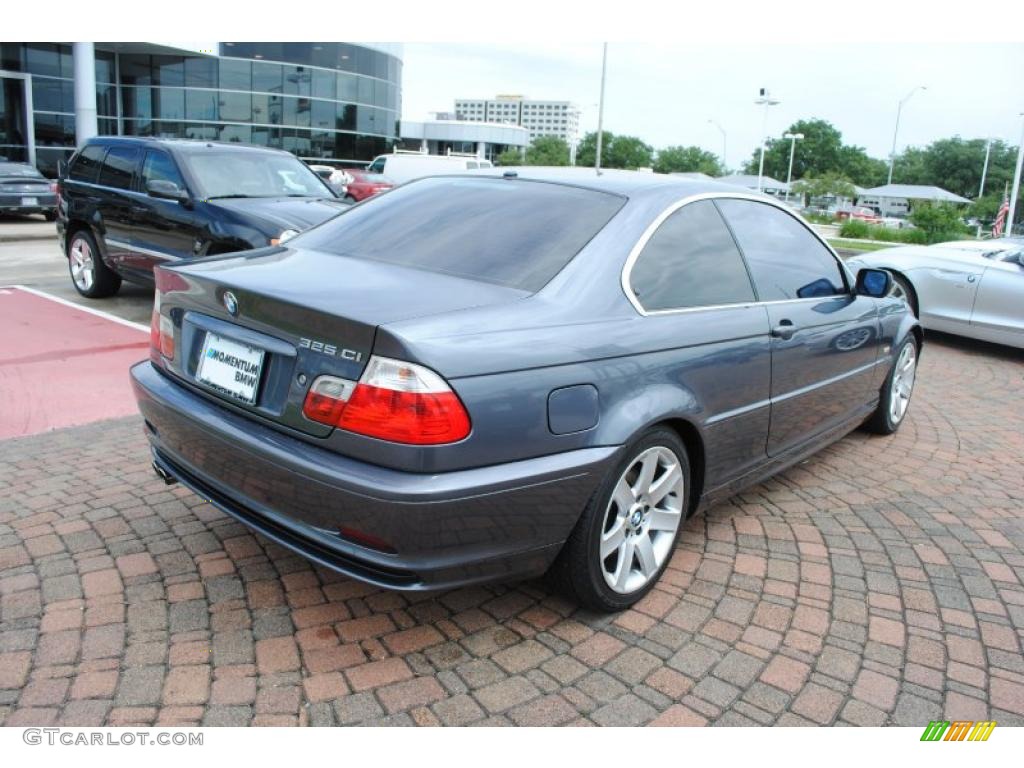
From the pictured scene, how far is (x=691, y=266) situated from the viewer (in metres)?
3.37

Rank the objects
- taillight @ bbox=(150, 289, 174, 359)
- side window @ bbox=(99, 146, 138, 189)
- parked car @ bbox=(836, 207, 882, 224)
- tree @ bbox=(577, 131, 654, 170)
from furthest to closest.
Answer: tree @ bbox=(577, 131, 654, 170), parked car @ bbox=(836, 207, 882, 224), side window @ bbox=(99, 146, 138, 189), taillight @ bbox=(150, 289, 174, 359)

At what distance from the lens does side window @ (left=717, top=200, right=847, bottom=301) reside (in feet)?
12.4

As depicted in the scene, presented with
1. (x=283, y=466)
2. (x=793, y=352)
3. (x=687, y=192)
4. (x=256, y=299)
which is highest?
(x=687, y=192)

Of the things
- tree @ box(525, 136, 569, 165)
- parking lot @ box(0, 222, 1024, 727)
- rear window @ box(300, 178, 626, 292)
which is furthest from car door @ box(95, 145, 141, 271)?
tree @ box(525, 136, 569, 165)

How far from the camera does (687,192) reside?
354cm

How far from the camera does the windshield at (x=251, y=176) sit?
25.5ft

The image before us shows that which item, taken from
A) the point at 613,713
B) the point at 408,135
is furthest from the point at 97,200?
the point at 408,135

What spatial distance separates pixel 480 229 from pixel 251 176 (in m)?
5.63

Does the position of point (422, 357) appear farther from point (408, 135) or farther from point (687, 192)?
point (408, 135)

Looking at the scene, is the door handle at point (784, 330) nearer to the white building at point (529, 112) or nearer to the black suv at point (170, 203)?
the black suv at point (170, 203)

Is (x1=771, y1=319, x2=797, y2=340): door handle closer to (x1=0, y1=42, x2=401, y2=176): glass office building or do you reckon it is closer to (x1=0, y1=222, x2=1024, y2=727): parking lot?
(x1=0, y1=222, x2=1024, y2=727): parking lot

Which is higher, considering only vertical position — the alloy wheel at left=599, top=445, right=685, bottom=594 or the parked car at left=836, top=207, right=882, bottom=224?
the parked car at left=836, top=207, right=882, bottom=224

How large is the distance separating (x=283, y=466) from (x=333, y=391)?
293 millimetres

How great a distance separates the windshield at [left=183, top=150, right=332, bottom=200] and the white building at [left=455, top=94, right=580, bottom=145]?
141 m
